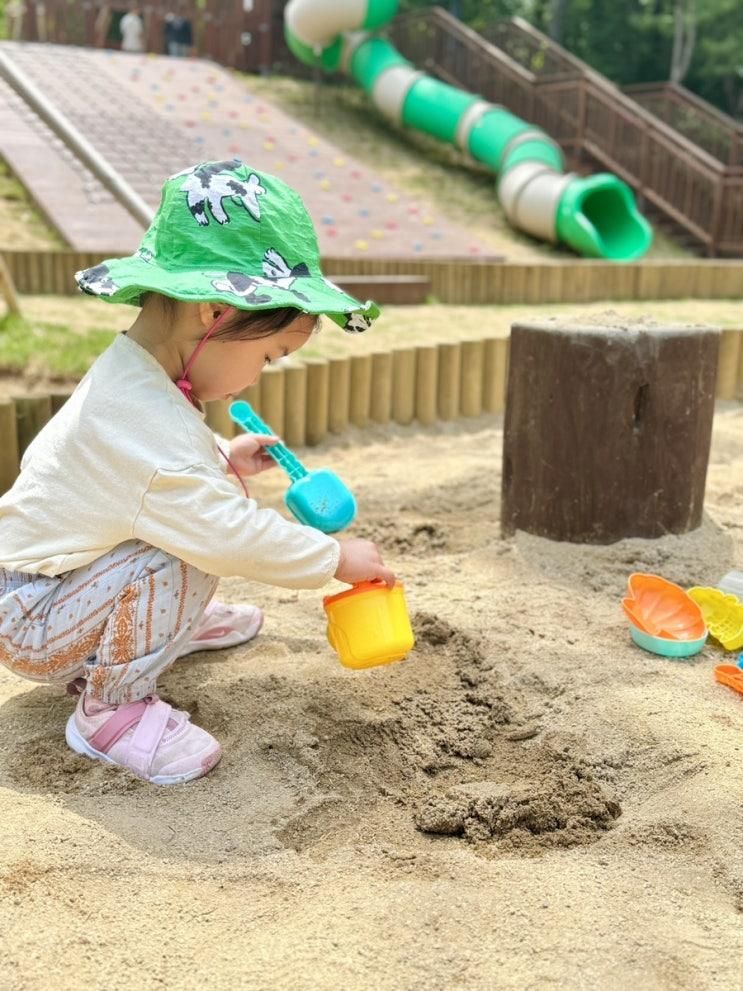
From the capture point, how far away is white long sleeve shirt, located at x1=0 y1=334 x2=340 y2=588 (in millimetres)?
1593

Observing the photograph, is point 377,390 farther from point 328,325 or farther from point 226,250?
point 226,250

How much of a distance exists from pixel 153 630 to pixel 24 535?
0.88 ft

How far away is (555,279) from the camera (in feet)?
21.7

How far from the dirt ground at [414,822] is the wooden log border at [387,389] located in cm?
137

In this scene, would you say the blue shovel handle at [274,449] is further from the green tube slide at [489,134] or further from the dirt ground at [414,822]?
the green tube slide at [489,134]

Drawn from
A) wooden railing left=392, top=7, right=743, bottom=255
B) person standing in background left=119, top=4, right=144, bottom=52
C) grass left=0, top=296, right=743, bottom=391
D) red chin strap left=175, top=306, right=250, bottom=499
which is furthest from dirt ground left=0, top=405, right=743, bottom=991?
person standing in background left=119, top=4, right=144, bottom=52

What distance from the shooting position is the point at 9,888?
136 centimetres

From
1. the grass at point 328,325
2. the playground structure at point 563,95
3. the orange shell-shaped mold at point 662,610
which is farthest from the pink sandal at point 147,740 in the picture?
the playground structure at point 563,95

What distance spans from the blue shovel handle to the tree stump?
2.60 ft

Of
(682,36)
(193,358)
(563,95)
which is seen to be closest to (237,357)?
(193,358)

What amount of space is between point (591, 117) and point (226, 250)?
38.6ft

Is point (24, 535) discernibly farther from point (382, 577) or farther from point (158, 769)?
point (382, 577)

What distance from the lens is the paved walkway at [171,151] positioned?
7.89 metres

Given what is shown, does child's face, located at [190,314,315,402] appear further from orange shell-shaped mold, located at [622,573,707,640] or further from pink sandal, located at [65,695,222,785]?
orange shell-shaped mold, located at [622,573,707,640]
